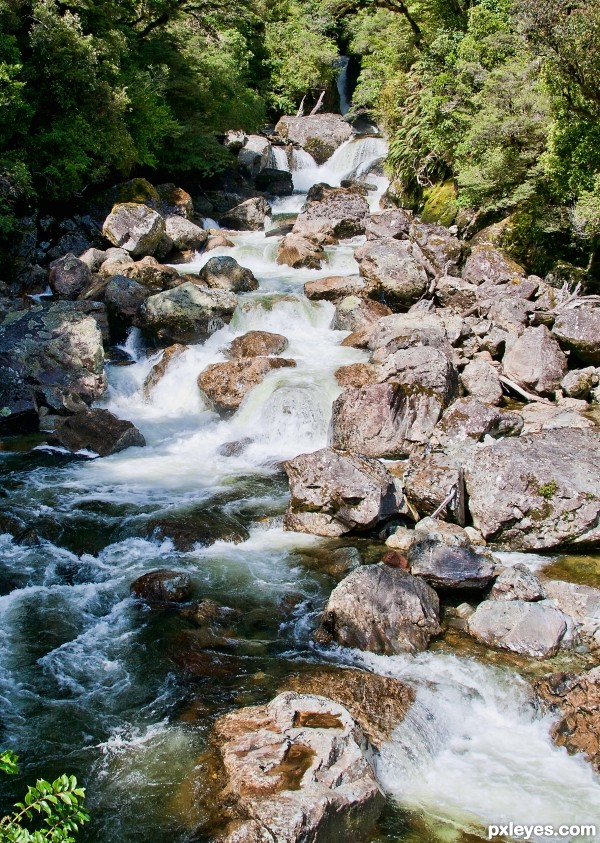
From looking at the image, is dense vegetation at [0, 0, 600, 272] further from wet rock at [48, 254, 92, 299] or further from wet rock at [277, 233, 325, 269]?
wet rock at [277, 233, 325, 269]

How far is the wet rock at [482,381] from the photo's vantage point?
43.5 ft

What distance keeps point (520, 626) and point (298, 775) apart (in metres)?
3.43

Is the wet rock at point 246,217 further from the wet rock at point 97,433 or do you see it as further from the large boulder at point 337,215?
the wet rock at point 97,433

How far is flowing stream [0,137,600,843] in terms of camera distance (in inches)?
221

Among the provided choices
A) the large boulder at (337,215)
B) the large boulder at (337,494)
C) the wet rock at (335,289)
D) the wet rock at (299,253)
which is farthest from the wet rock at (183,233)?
the large boulder at (337,494)

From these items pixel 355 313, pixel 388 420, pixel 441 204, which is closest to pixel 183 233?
pixel 355 313

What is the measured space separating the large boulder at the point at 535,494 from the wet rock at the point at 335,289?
8.73m

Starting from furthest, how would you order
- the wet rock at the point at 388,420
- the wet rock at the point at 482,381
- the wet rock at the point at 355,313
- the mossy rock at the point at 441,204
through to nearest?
the mossy rock at the point at 441,204, the wet rock at the point at 355,313, the wet rock at the point at 482,381, the wet rock at the point at 388,420

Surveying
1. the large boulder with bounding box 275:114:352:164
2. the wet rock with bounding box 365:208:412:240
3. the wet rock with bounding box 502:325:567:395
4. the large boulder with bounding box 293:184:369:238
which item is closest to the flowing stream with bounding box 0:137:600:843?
the wet rock with bounding box 502:325:567:395

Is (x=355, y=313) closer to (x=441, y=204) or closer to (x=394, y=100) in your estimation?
(x=441, y=204)

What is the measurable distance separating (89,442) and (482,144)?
1221cm

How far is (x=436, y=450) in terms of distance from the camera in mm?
10844

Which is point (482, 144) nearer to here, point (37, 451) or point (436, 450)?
point (436, 450)

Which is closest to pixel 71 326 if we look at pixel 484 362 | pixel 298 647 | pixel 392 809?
pixel 484 362
